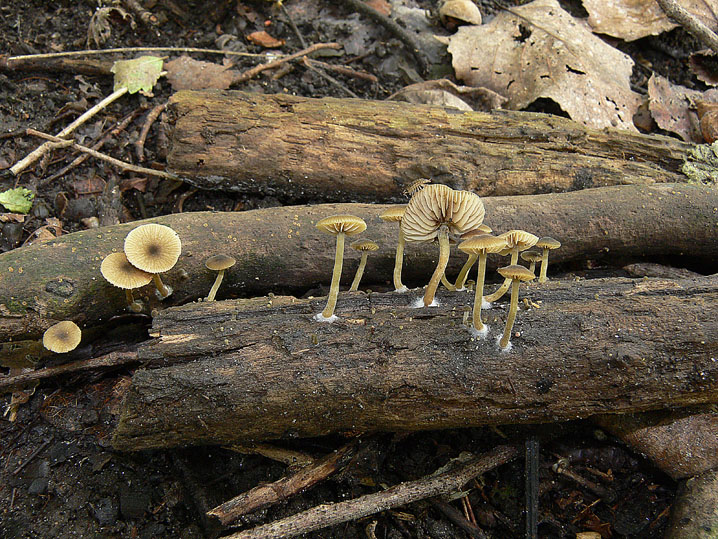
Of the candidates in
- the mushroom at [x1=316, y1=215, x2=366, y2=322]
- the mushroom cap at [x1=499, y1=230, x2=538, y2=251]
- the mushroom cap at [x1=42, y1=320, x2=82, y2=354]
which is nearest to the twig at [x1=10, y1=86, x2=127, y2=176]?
the mushroom cap at [x1=42, y1=320, x2=82, y2=354]

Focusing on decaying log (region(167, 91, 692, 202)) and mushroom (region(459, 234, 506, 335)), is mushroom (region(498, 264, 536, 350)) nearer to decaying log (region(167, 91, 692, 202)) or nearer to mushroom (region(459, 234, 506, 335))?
mushroom (region(459, 234, 506, 335))

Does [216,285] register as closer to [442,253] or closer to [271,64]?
[442,253]

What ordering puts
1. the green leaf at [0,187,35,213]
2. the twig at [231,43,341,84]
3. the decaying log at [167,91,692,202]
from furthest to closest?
1. the twig at [231,43,341,84]
2. the green leaf at [0,187,35,213]
3. the decaying log at [167,91,692,202]

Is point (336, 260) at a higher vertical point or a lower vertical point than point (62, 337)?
higher

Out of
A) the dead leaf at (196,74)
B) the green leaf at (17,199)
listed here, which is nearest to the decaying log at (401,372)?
the green leaf at (17,199)

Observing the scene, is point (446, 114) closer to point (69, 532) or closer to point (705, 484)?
point (705, 484)

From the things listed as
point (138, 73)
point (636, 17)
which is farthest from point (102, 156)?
point (636, 17)
